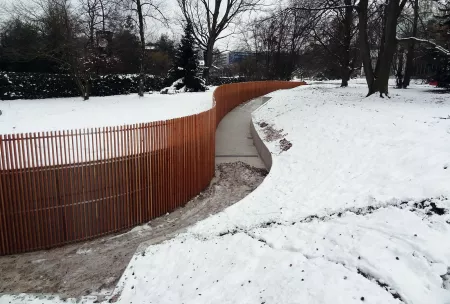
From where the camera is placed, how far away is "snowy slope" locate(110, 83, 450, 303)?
3.69m

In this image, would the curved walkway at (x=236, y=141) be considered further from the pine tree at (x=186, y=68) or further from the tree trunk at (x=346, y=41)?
the tree trunk at (x=346, y=41)

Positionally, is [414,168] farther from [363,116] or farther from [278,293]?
[363,116]

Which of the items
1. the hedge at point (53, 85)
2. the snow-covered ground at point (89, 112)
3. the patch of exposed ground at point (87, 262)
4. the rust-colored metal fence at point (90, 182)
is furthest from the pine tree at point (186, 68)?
the patch of exposed ground at point (87, 262)

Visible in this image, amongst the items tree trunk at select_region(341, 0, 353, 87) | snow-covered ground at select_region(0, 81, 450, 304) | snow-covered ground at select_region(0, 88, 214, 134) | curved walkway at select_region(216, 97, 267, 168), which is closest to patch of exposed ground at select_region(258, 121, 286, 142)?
curved walkway at select_region(216, 97, 267, 168)

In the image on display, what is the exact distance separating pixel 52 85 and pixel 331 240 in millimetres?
23487

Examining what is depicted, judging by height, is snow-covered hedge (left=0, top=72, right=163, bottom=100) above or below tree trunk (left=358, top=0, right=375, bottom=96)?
below

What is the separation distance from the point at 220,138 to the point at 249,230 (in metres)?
10.1

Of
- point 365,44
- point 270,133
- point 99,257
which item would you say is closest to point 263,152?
point 270,133

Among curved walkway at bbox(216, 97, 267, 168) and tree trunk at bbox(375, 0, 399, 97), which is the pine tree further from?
tree trunk at bbox(375, 0, 399, 97)

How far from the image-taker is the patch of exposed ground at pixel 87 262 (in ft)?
17.4

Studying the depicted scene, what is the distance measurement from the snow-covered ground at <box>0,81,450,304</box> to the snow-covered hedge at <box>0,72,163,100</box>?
1990 cm

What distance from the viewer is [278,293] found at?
378 cm

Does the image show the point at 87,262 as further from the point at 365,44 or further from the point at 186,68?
the point at 186,68

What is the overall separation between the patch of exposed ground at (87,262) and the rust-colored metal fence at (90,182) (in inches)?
10.8
